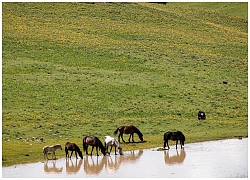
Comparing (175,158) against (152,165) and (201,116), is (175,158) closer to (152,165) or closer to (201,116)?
(152,165)

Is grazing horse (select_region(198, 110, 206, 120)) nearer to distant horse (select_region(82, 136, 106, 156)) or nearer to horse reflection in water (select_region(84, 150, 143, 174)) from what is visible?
horse reflection in water (select_region(84, 150, 143, 174))

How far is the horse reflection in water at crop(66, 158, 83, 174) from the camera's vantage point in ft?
80.5

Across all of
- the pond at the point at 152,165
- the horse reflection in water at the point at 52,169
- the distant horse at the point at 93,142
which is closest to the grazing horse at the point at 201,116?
the pond at the point at 152,165

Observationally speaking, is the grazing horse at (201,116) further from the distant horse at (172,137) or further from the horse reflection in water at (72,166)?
the horse reflection in water at (72,166)

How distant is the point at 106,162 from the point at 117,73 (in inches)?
1067

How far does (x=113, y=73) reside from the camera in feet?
174

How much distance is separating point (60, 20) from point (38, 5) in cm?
618

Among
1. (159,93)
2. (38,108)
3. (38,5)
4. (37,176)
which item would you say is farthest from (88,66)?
(37,176)

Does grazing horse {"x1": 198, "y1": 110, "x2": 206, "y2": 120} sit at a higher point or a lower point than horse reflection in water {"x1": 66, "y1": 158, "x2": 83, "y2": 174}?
higher

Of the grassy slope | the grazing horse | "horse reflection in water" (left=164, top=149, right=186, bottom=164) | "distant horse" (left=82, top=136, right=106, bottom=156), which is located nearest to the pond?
"horse reflection in water" (left=164, top=149, right=186, bottom=164)

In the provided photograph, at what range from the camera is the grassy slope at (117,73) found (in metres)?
36.9

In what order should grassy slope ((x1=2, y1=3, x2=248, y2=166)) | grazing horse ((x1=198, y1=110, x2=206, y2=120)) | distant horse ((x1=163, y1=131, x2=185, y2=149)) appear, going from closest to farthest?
distant horse ((x1=163, y1=131, x2=185, y2=149)) < grassy slope ((x1=2, y1=3, x2=248, y2=166)) < grazing horse ((x1=198, y1=110, x2=206, y2=120))

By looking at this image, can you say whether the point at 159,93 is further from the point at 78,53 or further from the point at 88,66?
the point at 78,53

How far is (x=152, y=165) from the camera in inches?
1013
